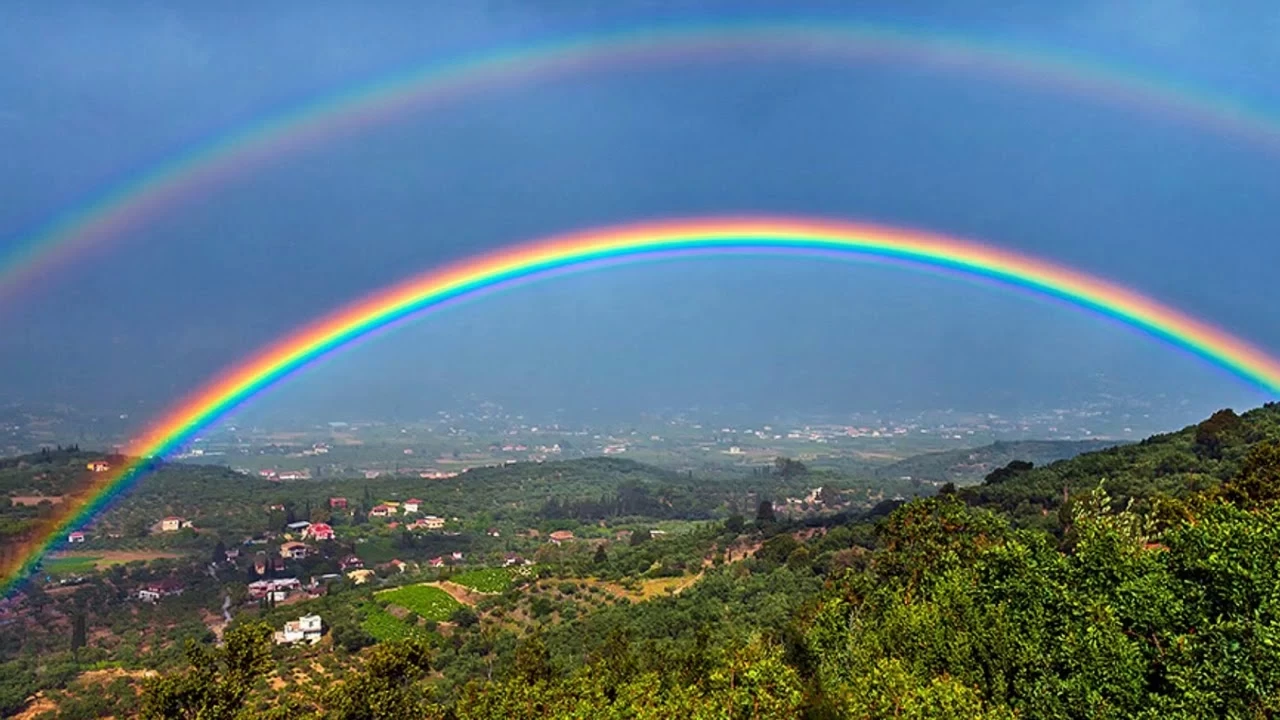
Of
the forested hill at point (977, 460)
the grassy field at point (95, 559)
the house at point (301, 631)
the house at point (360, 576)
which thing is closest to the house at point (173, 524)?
the grassy field at point (95, 559)

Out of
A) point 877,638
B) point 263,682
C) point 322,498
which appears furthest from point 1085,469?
point 322,498

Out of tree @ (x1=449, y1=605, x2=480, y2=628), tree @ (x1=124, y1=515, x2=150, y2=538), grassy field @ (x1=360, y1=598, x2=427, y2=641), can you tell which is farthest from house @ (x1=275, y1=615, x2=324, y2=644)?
tree @ (x1=124, y1=515, x2=150, y2=538)

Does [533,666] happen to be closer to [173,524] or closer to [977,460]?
[173,524]

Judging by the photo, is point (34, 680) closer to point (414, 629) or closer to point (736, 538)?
point (414, 629)

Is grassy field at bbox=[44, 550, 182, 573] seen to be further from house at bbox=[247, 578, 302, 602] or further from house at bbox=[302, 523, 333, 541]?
house at bbox=[247, 578, 302, 602]

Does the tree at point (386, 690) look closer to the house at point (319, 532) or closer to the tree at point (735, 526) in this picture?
the tree at point (735, 526)
